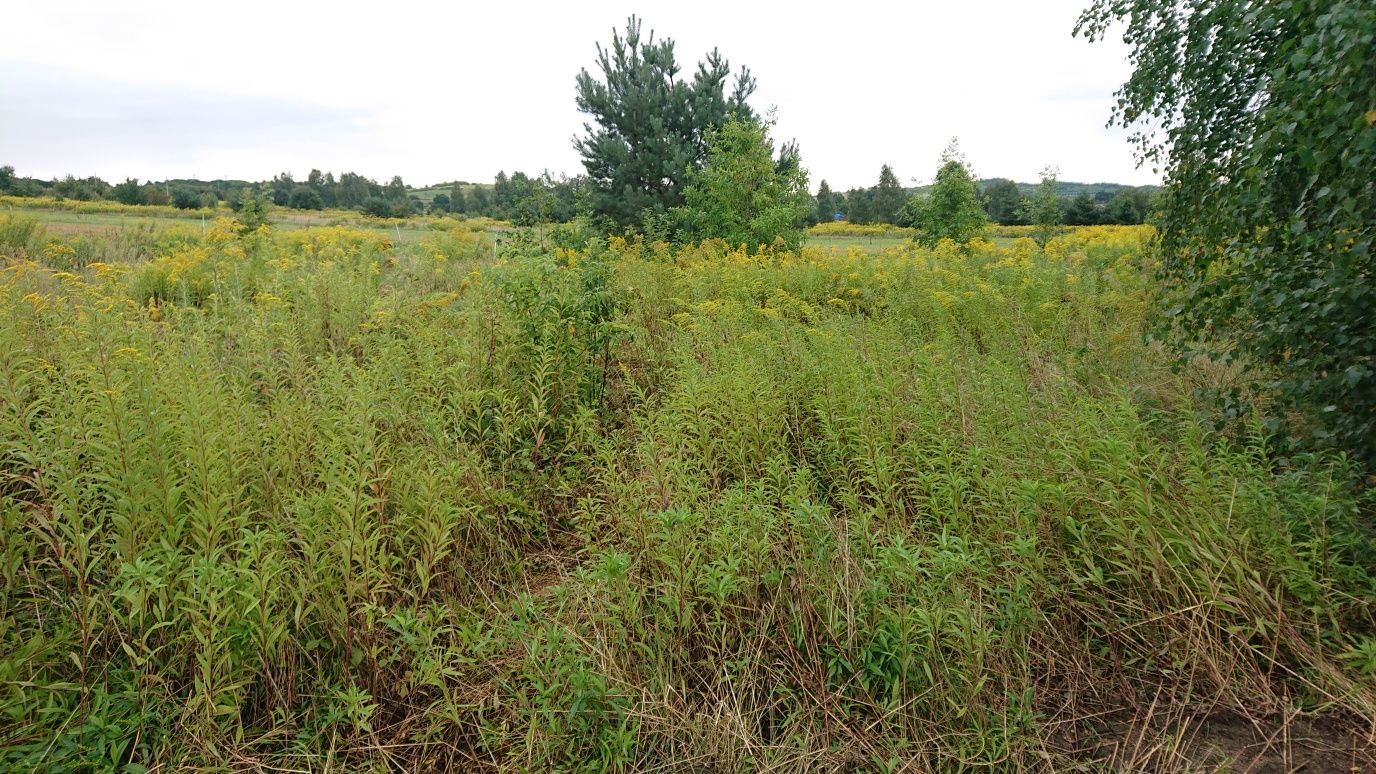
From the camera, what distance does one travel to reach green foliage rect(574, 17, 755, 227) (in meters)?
15.8

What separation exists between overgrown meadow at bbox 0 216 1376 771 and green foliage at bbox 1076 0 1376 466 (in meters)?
0.43

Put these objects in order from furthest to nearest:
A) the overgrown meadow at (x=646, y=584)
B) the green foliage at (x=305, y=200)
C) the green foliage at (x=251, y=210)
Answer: the green foliage at (x=305, y=200) → the green foliage at (x=251, y=210) → the overgrown meadow at (x=646, y=584)

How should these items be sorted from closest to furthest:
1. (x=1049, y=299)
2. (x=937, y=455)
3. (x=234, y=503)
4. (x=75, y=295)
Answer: (x=234, y=503) → (x=937, y=455) → (x=75, y=295) → (x=1049, y=299)

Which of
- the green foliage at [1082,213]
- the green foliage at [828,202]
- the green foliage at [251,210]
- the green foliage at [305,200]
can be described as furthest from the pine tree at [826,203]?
the green foliage at [251,210]

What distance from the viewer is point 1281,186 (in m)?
3.14

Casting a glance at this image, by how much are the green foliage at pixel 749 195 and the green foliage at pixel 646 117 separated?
228cm

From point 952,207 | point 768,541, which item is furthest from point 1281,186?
point 952,207

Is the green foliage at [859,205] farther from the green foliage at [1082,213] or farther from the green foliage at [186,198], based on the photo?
the green foliage at [186,198]

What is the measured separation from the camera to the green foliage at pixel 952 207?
1678 cm

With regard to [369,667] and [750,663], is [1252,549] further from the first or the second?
[369,667]

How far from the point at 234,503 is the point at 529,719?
5.20ft

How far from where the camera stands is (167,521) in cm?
270

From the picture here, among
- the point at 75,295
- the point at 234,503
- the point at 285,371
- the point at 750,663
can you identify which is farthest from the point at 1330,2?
the point at 75,295

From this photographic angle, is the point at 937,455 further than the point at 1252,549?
Yes
